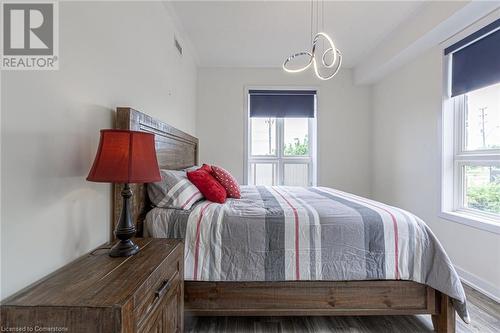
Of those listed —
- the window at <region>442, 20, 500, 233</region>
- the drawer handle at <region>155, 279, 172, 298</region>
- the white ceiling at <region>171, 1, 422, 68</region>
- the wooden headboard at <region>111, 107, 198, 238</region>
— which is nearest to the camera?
the drawer handle at <region>155, 279, 172, 298</region>

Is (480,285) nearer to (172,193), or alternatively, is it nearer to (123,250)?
(172,193)

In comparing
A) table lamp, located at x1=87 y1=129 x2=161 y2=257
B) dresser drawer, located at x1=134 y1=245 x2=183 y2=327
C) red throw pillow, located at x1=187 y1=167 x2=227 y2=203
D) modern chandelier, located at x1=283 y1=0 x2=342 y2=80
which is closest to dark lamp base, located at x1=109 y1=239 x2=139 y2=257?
table lamp, located at x1=87 y1=129 x2=161 y2=257

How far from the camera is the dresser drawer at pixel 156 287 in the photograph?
0.86 meters

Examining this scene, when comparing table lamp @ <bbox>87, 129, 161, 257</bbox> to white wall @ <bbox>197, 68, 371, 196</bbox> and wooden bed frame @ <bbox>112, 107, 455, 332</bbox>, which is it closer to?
wooden bed frame @ <bbox>112, 107, 455, 332</bbox>

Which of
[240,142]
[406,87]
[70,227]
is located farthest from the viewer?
[240,142]

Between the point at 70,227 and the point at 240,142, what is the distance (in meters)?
3.11

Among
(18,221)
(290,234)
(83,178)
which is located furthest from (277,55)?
(18,221)

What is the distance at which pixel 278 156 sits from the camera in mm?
4273

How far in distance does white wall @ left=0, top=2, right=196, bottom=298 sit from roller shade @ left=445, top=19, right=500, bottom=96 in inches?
116

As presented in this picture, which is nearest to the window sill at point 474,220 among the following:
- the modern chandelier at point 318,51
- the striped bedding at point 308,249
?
the striped bedding at point 308,249

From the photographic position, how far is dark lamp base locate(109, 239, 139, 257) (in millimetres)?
1149

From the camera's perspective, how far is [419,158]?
3043mm

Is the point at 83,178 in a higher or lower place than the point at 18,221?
higher

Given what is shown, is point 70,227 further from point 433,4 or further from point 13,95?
point 433,4
